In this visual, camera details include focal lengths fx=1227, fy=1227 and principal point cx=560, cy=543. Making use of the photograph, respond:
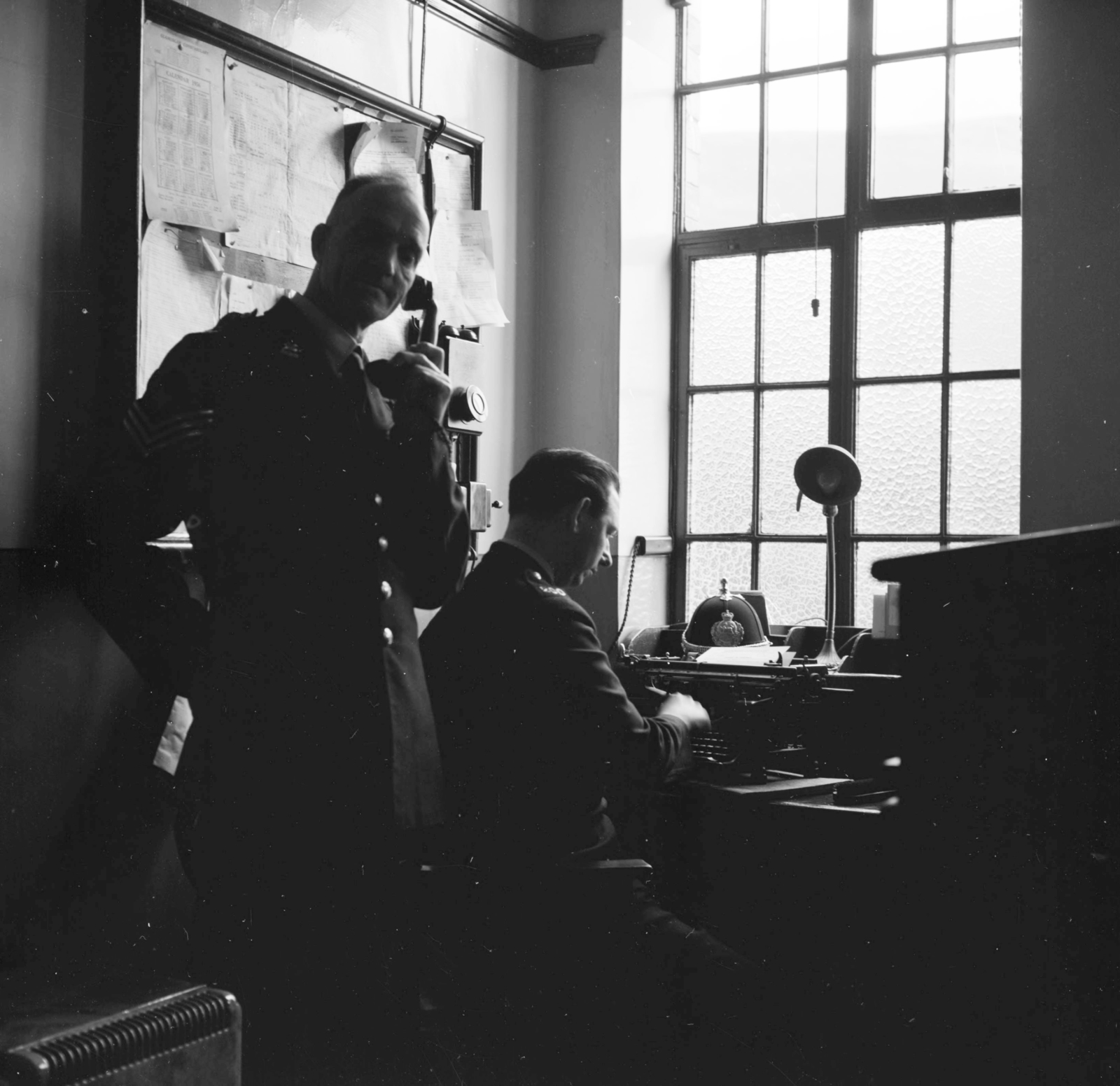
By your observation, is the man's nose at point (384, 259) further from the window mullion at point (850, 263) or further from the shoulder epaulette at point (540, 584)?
the window mullion at point (850, 263)

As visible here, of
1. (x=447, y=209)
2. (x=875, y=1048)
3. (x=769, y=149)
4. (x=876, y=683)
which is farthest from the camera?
(x=769, y=149)

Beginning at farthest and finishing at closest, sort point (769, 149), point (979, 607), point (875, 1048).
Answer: point (769, 149) → point (875, 1048) → point (979, 607)

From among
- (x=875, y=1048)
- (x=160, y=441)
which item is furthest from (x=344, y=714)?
(x=875, y=1048)

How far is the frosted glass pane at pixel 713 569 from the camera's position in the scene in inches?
147

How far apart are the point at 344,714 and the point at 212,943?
1.27 feet

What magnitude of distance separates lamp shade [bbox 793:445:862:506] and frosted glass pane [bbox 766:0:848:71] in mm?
1301

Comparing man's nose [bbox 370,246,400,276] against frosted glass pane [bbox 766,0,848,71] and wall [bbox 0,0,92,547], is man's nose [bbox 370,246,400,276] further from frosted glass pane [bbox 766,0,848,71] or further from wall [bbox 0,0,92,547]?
frosted glass pane [bbox 766,0,848,71]

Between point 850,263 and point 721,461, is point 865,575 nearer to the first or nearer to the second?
point 721,461

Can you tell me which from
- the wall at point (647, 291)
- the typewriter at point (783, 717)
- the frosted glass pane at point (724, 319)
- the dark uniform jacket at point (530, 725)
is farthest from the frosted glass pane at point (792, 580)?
the dark uniform jacket at point (530, 725)

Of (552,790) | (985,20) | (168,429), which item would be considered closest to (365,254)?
(168,429)

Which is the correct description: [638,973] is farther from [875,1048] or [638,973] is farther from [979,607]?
[979,607]

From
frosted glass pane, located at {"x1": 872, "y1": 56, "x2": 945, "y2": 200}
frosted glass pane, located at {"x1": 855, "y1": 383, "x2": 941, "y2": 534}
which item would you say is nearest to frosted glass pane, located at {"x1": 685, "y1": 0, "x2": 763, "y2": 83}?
frosted glass pane, located at {"x1": 872, "y1": 56, "x2": 945, "y2": 200}

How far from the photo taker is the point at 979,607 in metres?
1.43

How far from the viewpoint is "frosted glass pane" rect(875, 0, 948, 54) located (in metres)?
3.48
